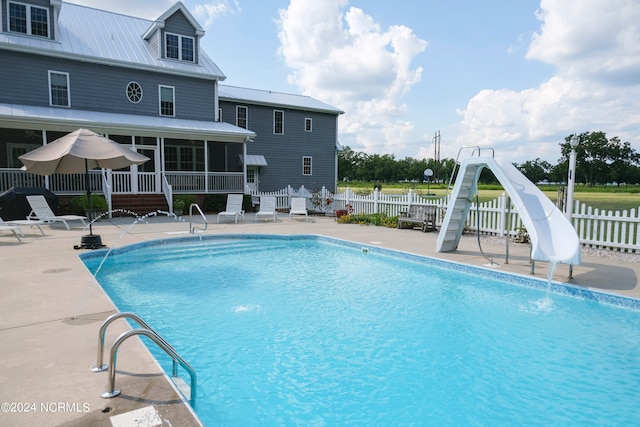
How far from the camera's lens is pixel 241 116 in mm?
23906

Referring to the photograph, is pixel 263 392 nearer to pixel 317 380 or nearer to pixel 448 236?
pixel 317 380

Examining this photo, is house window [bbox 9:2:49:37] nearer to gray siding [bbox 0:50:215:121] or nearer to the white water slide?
gray siding [bbox 0:50:215:121]

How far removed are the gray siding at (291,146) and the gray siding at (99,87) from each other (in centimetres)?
284

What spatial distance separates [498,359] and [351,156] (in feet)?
314

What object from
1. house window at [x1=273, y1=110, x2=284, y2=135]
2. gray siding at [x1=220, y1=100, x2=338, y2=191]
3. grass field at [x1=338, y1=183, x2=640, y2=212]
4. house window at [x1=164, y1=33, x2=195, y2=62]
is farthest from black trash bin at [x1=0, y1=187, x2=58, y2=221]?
grass field at [x1=338, y1=183, x2=640, y2=212]

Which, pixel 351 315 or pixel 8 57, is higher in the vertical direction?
pixel 8 57

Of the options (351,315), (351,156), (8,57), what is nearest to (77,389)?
(351,315)

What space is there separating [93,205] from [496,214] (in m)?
14.3

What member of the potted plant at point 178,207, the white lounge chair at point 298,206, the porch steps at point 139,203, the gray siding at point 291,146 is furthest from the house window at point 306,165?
the potted plant at point 178,207

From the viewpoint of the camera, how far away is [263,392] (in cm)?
379

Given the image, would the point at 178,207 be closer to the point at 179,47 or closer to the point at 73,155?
the point at 73,155

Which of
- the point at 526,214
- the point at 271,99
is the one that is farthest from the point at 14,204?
the point at 271,99

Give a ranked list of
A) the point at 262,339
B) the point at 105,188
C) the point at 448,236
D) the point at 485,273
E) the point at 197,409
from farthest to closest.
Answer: the point at 105,188 → the point at 448,236 → the point at 485,273 → the point at 262,339 → the point at 197,409

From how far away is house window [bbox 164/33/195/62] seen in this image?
783 inches
